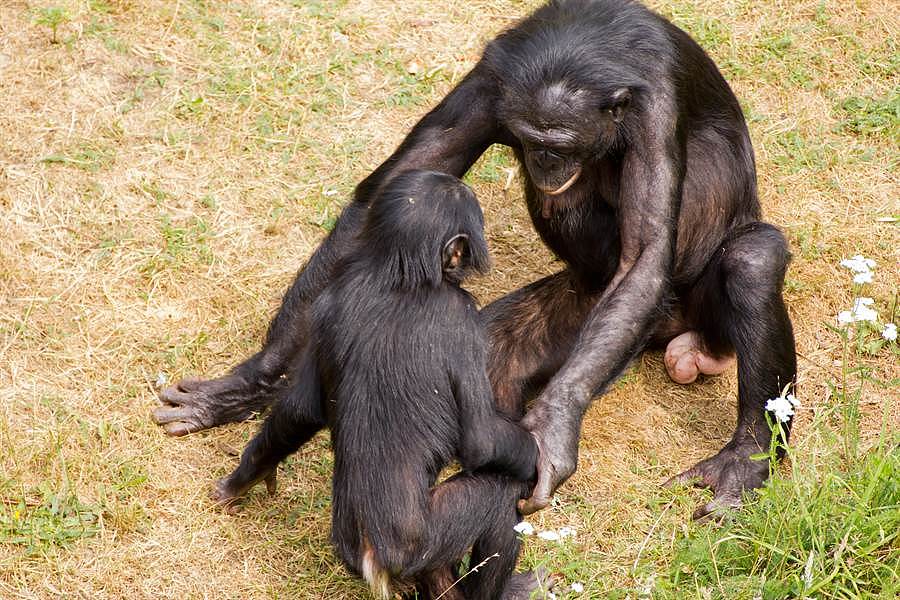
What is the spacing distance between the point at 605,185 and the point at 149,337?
283 cm

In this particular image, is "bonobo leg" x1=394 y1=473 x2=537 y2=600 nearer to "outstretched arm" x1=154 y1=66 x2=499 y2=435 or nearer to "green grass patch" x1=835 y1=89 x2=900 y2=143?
"outstretched arm" x1=154 y1=66 x2=499 y2=435

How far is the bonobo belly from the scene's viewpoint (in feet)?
21.1

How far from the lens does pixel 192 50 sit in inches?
343

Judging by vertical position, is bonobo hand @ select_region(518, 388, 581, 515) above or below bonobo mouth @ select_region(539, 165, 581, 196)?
below

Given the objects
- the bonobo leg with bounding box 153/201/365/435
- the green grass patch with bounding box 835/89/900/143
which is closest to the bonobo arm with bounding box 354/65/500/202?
the bonobo leg with bounding box 153/201/365/435

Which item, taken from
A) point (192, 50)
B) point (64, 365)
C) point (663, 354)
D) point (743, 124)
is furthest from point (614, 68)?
Answer: point (192, 50)

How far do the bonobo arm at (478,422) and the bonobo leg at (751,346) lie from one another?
1.48 meters

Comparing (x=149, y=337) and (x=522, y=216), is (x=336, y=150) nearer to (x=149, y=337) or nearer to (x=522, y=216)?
(x=522, y=216)

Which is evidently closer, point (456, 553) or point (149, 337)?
point (456, 553)

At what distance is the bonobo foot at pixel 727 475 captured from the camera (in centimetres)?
615

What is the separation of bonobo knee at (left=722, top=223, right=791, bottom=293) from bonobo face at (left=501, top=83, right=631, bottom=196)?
3.28ft

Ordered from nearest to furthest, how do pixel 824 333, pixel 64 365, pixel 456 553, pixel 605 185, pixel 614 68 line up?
pixel 456 553 < pixel 614 68 < pixel 605 185 < pixel 64 365 < pixel 824 333

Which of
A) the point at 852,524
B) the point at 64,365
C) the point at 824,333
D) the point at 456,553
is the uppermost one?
the point at 64,365

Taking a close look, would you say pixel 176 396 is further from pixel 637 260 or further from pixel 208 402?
pixel 637 260
